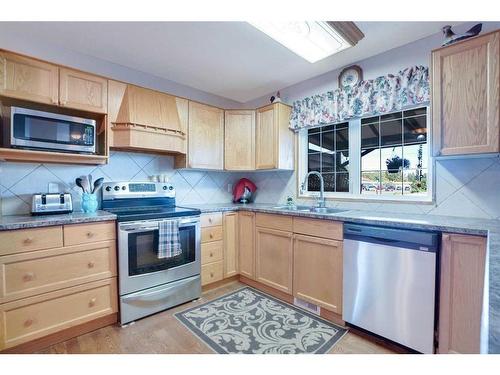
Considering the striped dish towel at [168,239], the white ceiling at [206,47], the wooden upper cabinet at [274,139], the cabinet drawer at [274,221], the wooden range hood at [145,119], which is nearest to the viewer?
the white ceiling at [206,47]

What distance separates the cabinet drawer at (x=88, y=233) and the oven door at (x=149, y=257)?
0.08 meters

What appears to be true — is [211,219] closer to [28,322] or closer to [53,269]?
[53,269]

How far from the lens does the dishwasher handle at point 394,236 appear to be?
60.4 inches

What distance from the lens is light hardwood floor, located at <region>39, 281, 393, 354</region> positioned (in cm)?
169

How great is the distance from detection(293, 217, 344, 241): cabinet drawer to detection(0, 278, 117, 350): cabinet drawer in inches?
64.4

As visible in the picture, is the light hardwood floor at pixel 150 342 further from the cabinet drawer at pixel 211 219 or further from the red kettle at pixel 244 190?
the red kettle at pixel 244 190

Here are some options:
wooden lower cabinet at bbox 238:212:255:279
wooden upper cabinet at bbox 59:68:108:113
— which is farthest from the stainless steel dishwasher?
wooden upper cabinet at bbox 59:68:108:113

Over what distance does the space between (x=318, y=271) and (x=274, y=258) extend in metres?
0.51

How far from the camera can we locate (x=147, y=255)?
2.14 metres

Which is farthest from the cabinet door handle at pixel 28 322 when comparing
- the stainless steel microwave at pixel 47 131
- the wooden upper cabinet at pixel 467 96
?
the wooden upper cabinet at pixel 467 96

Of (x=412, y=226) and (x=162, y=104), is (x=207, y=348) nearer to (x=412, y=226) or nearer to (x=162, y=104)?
(x=412, y=226)

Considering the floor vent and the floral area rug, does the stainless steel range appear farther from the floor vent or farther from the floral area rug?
the floor vent

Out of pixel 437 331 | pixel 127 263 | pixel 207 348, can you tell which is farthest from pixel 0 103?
pixel 437 331

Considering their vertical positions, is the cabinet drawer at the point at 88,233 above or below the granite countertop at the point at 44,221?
below
